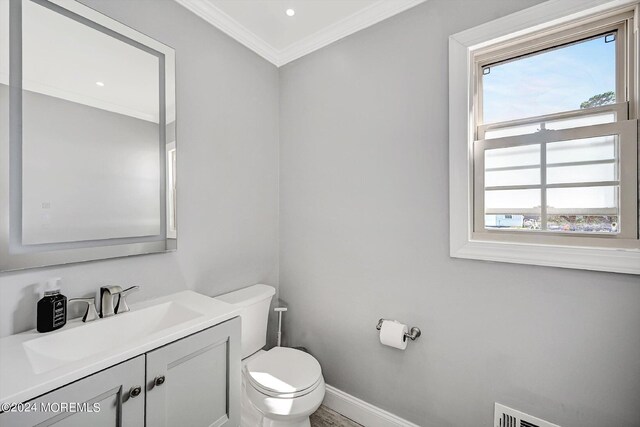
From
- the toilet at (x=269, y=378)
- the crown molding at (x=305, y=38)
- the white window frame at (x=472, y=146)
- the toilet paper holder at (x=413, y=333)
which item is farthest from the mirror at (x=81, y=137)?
the white window frame at (x=472, y=146)

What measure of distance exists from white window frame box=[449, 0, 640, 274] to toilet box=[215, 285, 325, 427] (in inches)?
39.2

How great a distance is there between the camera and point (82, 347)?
104 centimetres

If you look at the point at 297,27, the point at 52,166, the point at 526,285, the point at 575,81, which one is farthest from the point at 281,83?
the point at 526,285

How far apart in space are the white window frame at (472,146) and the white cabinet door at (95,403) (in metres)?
1.41

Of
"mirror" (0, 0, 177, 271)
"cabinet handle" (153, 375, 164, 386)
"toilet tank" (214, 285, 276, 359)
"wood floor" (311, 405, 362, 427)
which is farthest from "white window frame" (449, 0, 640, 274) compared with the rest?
"mirror" (0, 0, 177, 271)

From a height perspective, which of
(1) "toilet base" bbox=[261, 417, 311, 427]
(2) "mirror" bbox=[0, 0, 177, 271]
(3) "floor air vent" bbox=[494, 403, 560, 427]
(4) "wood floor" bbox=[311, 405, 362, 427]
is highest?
(2) "mirror" bbox=[0, 0, 177, 271]

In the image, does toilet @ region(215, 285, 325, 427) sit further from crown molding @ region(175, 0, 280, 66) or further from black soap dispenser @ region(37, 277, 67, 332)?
crown molding @ region(175, 0, 280, 66)

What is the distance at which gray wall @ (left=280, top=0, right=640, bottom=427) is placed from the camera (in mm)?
1111

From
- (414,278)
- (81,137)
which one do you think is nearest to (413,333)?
(414,278)

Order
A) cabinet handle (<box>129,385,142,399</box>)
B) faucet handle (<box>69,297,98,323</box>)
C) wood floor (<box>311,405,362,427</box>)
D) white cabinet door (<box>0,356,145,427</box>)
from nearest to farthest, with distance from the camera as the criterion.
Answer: white cabinet door (<box>0,356,145,427</box>) < cabinet handle (<box>129,385,142,399</box>) < faucet handle (<box>69,297,98,323</box>) < wood floor (<box>311,405,362,427</box>)

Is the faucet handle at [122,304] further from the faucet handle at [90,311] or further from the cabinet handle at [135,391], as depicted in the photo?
the cabinet handle at [135,391]

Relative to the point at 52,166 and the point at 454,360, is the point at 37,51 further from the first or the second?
the point at 454,360

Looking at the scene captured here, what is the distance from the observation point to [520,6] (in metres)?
1.21

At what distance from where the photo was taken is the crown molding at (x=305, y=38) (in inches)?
60.4
